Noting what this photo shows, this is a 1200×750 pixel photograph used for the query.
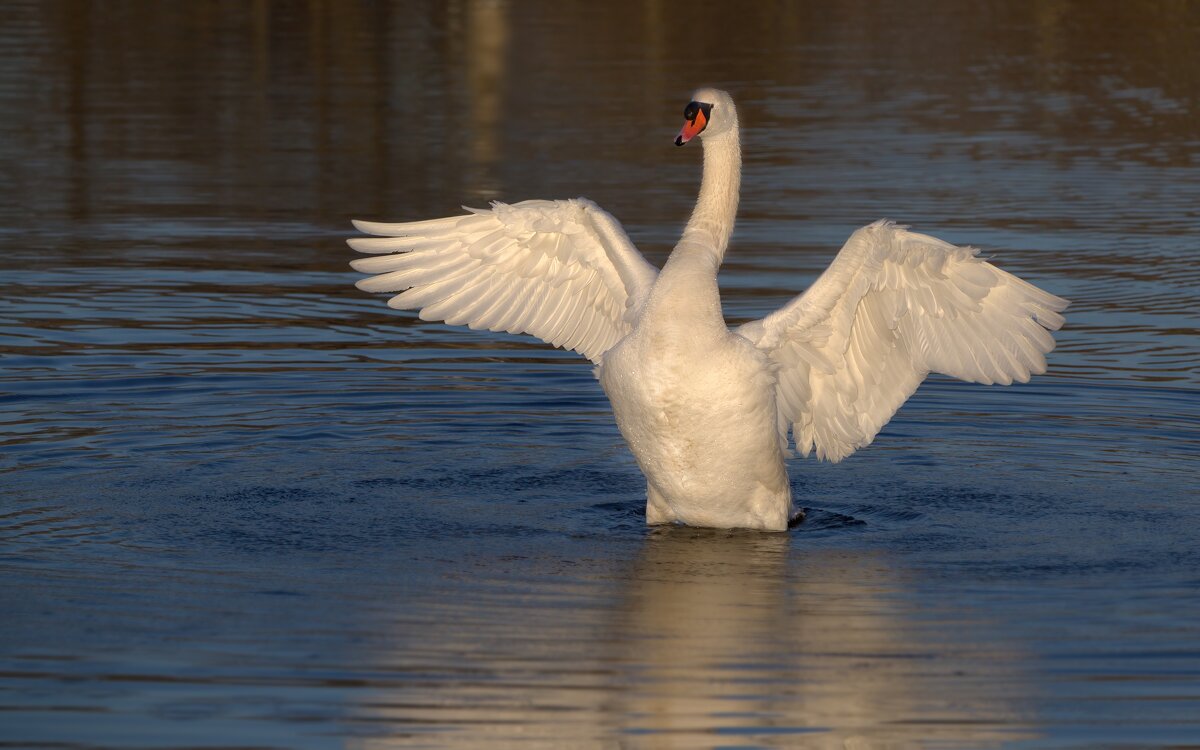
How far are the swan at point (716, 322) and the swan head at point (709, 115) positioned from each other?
0.04ft

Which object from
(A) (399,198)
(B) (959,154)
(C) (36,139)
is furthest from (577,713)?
(C) (36,139)

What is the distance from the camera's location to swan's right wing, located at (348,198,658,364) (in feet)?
34.0

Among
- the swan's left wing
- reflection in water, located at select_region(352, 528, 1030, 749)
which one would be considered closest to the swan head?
the swan's left wing

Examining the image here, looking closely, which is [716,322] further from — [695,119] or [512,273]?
[512,273]

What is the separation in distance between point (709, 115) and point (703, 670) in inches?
138

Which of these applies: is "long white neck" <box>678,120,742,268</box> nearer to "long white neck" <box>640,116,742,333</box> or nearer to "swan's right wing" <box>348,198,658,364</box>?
"long white neck" <box>640,116,742,333</box>

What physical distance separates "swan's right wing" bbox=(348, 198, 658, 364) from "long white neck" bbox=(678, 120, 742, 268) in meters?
0.51

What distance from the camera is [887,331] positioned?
33.1 ft

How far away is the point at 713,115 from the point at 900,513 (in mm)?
2157

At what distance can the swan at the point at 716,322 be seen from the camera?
30.8ft

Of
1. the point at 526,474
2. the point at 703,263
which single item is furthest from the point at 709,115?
the point at 526,474

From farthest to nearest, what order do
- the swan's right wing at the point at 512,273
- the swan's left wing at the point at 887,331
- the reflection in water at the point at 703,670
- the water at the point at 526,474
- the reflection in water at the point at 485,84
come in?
the reflection in water at the point at 485,84, the swan's right wing at the point at 512,273, the swan's left wing at the point at 887,331, the water at the point at 526,474, the reflection in water at the point at 703,670

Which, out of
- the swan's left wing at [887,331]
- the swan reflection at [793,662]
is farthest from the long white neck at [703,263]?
the swan reflection at [793,662]

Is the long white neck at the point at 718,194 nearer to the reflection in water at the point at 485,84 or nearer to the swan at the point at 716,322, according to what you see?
the swan at the point at 716,322
